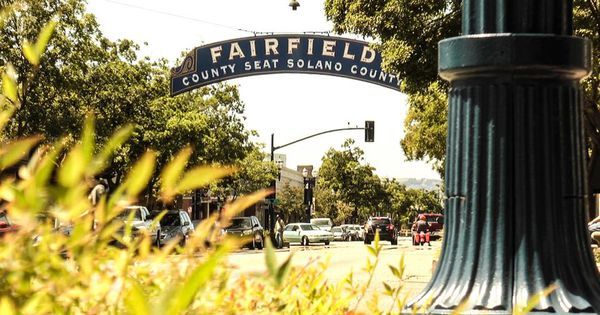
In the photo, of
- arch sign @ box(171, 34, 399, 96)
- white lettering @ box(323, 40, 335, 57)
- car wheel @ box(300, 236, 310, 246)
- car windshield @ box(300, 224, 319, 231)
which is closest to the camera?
arch sign @ box(171, 34, 399, 96)

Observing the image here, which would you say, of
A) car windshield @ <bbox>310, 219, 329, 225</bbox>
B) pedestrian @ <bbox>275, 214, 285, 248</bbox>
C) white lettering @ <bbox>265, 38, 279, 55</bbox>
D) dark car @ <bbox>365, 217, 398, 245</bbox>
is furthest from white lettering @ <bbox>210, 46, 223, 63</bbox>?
car windshield @ <bbox>310, 219, 329, 225</bbox>

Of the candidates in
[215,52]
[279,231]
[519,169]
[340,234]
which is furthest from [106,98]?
[340,234]

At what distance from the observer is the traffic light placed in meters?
53.2

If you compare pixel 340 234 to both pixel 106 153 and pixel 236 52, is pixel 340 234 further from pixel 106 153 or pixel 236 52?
pixel 106 153

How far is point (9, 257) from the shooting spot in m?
1.63

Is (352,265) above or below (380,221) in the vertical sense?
below

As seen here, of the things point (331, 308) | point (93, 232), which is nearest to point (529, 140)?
point (331, 308)

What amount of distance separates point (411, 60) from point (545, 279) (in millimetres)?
16231

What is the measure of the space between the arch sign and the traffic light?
14.8m

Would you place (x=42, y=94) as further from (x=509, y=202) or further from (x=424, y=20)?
(x=509, y=202)

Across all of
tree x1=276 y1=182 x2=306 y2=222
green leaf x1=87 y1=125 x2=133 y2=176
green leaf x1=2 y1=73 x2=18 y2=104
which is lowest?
green leaf x1=87 y1=125 x2=133 y2=176

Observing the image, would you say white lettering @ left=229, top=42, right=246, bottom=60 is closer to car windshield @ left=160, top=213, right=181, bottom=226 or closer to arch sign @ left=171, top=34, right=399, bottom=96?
arch sign @ left=171, top=34, right=399, bottom=96

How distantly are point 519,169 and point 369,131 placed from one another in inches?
1963

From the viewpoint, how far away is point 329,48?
38.4m
